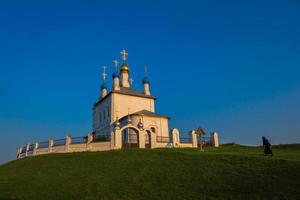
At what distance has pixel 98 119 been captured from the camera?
127 feet

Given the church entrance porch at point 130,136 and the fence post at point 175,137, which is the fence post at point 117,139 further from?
the fence post at point 175,137

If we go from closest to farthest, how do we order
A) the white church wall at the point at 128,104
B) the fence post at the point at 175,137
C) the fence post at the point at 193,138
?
1. the fence post at the point at 175,137
2. the fence post at the point at 193,138
3. the white church wall at the point at 128,104

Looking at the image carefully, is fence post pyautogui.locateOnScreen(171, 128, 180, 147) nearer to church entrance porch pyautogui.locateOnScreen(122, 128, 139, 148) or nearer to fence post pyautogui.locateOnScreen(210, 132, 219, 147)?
church entrance porch pyautogui.locateOnScreen(122, 128, 139, 148)

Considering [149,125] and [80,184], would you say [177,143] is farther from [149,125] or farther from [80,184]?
[80,184]

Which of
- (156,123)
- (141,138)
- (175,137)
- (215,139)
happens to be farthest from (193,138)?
(141,138)

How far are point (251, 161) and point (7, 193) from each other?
13300mm

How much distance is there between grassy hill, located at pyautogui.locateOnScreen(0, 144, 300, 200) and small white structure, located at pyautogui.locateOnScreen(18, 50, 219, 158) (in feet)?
15.6

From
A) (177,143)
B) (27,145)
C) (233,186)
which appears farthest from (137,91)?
(233,186)

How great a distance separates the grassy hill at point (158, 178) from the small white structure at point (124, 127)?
4747mm

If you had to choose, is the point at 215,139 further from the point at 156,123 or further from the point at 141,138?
the point at 141,138

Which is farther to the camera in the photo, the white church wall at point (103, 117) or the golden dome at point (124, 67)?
the golden dome at point (124, 67)

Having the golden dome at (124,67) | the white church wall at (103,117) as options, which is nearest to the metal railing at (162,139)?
the white church wall at (103,117)

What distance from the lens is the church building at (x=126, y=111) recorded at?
3238cm

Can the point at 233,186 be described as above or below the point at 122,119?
below
